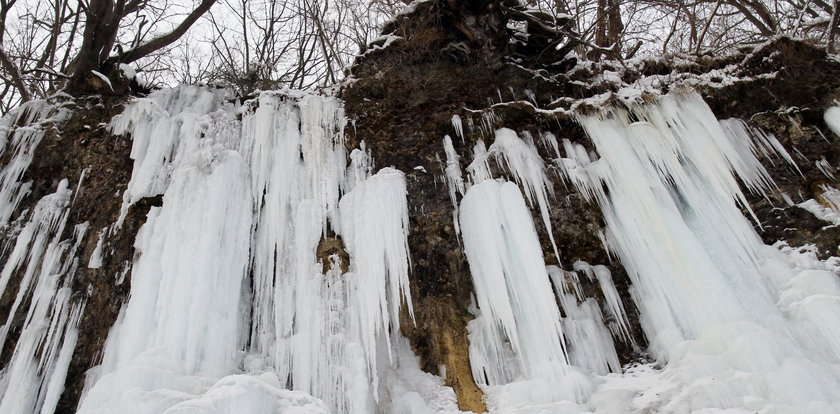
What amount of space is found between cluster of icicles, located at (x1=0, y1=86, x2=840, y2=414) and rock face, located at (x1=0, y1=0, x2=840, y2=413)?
125 millimetres

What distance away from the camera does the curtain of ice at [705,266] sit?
3.40 metres

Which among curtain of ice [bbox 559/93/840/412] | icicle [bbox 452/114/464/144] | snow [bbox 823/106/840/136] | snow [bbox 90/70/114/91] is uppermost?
snow [bbox 90/70/114/91]

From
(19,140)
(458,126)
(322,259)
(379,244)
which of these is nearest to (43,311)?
(19,140)

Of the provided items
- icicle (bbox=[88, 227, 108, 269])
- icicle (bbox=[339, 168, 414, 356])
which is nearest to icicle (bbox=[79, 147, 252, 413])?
icicle (bbox=[88, 227, 108, 269])

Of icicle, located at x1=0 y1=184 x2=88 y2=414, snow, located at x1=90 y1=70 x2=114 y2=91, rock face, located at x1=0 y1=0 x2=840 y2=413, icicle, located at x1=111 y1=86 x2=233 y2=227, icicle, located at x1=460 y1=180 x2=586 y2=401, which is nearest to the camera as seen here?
icicle, located at x1=460 y1=180 x2=586 y2=401

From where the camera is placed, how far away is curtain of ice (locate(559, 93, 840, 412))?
3.40m

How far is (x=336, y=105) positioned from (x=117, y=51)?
10.1 feet

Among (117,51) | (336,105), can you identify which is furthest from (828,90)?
(117,51)

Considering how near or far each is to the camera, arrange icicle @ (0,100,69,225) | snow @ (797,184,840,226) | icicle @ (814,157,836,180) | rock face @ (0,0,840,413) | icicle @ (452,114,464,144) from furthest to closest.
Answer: icicle @ (452,114,464,144) → icicle @ (0,100,69,225) → icicle @ (814,157,836,180) → rock face @ (0,0,840,413) → snow @ (797,184,840,226)

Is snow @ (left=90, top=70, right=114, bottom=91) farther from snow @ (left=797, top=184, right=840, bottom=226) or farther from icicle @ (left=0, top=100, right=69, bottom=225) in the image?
snow @ (left=797, top=184, right=840, bottom=226)

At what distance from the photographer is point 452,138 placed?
5.43 metres

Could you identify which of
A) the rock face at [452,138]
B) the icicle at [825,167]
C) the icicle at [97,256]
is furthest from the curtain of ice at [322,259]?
the icicle at [825,167]

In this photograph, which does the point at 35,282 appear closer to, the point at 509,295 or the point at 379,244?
the point at 379,244

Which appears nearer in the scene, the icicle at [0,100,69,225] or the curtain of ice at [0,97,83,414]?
the curtain of ice at [0,97,83,414]
